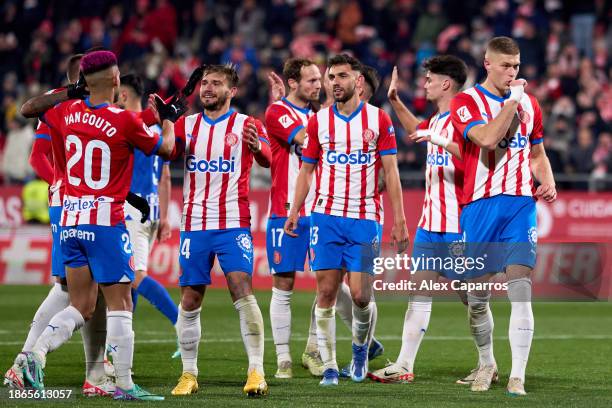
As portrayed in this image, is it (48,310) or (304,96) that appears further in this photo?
(304,96)

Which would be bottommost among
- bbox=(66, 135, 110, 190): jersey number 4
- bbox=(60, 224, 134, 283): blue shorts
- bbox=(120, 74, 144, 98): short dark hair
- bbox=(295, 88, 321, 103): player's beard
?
bbox=(60, 224, 134, 283): blue shorts

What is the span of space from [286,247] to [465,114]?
7.36 ft

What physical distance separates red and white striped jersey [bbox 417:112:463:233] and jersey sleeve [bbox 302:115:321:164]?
3.05 feet

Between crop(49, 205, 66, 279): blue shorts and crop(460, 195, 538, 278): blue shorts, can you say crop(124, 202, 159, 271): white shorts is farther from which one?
crop(460, 195, 538, 278): blue shorts

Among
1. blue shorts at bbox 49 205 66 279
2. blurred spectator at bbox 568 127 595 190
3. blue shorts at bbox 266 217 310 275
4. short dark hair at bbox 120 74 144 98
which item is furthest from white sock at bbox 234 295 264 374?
A: blurred spectator at bbox 568 127 595 190

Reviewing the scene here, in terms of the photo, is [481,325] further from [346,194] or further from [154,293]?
[154,293]

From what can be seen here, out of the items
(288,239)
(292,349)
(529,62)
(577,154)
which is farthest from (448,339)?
(529,62)

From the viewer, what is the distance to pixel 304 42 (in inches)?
899

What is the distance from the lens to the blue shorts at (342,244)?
8.73 meters

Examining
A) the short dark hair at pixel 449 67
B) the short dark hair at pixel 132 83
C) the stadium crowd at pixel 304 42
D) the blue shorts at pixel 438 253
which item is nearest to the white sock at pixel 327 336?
the blue shorts at pixel 438 253

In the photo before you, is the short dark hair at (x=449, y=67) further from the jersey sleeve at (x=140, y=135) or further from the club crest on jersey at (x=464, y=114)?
the jersey sleeve at (x=140, y=135)

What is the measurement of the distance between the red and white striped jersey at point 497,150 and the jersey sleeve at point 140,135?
85.6 inches

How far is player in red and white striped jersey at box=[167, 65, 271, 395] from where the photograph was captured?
8.32 metres

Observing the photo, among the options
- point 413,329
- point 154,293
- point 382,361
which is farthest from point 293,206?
point 154,293
